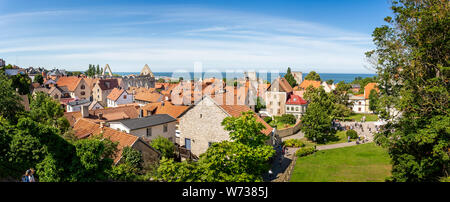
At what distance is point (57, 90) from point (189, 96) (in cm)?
4294

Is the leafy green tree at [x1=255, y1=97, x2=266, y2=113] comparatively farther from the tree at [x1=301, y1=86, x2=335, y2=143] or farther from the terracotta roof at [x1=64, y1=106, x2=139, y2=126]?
the terracotta roof at [x1=64, y1=106, x2=139, y2=126]

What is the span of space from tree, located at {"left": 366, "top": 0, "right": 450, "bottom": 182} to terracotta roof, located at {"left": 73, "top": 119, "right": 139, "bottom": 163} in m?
18.8

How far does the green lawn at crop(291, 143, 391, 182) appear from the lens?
2417 centimetres

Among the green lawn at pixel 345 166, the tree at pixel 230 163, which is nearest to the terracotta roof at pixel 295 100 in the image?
the green lawn at pixel 345 166

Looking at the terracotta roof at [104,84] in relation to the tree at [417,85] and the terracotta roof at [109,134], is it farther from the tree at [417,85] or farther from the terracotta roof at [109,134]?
the tree at [417,85]

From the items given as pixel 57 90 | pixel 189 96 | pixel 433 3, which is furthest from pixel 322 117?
pixel 57 90

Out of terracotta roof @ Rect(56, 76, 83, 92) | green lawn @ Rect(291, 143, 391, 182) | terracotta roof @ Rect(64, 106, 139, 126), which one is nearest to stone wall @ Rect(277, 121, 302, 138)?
green lawn @ Rect(291, 143, 391, 182)

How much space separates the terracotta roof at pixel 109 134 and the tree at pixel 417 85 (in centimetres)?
1884

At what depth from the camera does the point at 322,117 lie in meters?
42.0

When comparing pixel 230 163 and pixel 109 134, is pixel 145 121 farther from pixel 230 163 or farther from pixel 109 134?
pixel 230 163
